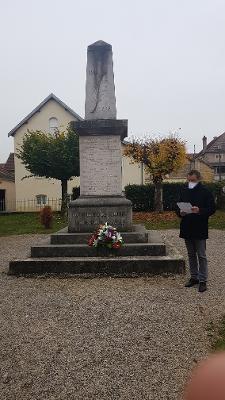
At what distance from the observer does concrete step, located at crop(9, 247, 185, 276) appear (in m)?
8.16

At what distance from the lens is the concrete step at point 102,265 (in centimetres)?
816

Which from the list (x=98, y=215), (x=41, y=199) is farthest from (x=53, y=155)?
(x=98, y=215)

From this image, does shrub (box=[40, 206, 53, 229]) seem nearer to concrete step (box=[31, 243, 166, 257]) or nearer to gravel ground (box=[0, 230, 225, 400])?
concrete step (box=[31, 243, 166, 257])

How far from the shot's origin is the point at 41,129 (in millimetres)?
37000

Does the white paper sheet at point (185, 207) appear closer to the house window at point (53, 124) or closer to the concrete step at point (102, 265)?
Answer: the concrete step at point (102, 265)

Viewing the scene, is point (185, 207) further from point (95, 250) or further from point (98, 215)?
point (98, 215)

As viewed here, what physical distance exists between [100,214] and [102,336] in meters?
5.23

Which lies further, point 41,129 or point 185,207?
point 41,129

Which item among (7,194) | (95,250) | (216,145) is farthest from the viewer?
(216,145)

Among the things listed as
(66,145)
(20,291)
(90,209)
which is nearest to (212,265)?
(90,209)

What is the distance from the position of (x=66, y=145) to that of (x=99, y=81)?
1932cm

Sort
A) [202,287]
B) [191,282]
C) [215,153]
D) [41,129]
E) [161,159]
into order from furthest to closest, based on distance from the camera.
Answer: [215,153]
[41,129]
[161,159]
[191,282]
[202,287]

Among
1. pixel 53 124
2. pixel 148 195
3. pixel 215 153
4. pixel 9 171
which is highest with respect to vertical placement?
pixel 215 153

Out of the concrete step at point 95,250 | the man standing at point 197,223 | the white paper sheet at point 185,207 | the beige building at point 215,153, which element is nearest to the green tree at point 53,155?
the concrete step at point 95,250
